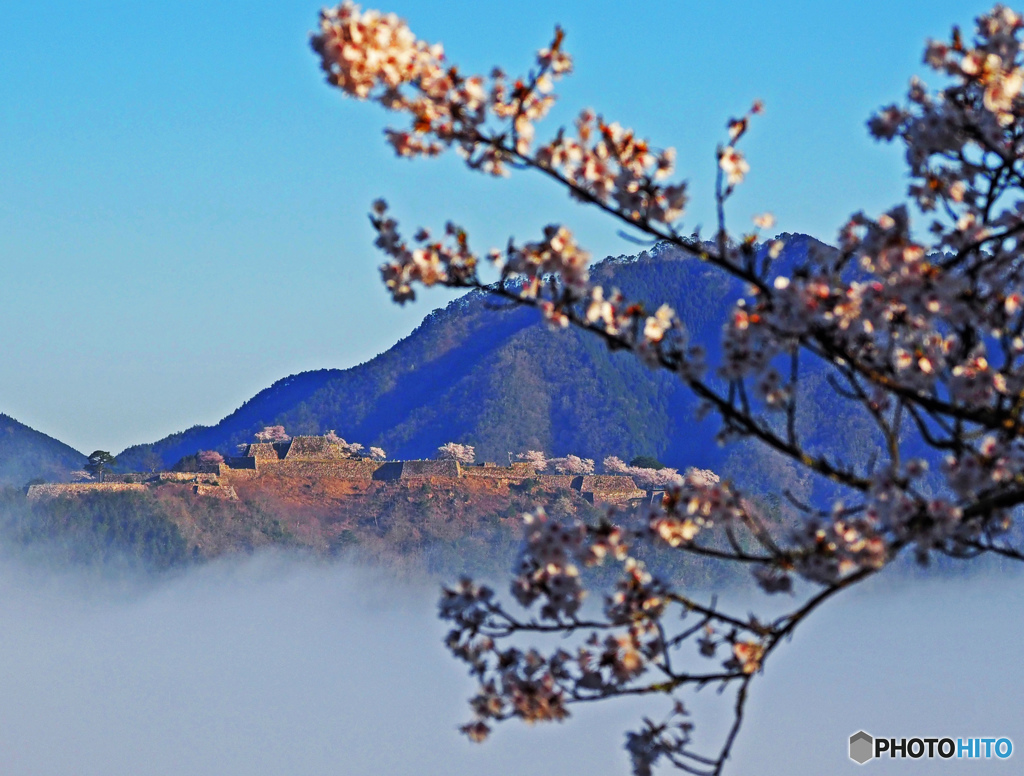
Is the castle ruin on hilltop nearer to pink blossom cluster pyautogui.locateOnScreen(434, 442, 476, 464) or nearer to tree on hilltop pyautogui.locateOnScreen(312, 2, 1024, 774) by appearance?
pink blossom cluster pyautogui.locateOnScreen(434, 442, 476, 464)

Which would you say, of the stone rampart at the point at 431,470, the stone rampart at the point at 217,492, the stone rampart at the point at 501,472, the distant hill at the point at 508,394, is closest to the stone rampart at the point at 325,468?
Answer: the stone rampart at the point at 431,470

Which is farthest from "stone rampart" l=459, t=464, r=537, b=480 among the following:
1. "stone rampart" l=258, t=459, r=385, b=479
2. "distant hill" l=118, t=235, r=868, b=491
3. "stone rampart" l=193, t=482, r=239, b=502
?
"distant hill" l=118, t=235, r=868, b=491

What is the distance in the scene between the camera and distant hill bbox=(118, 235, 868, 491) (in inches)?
5645

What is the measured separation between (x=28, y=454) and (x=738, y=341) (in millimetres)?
151612

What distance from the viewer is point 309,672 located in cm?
13875

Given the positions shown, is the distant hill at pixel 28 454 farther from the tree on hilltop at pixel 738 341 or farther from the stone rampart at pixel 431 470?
the tree on hilltop at pixel 738 341

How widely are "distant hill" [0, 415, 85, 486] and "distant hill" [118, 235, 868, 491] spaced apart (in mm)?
6912

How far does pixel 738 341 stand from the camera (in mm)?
6094

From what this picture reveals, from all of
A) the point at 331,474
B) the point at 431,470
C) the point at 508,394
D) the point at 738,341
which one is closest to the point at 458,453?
the point at 431,470

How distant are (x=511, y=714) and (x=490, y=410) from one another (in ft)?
459

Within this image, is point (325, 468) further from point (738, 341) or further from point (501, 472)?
point (738, 341)

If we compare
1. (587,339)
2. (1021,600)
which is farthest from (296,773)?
(1021,600)

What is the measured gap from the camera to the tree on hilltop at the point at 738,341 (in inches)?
236

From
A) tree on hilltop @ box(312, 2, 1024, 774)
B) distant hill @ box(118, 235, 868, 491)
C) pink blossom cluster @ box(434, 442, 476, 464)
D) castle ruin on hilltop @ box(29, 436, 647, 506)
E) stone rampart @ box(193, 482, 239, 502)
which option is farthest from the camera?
distant hill @ box(118, 235, 868, 491)
